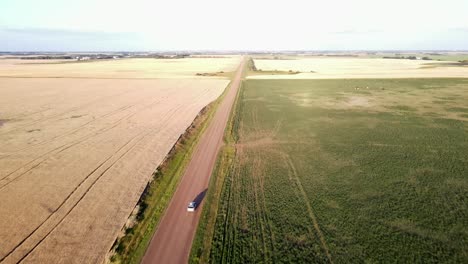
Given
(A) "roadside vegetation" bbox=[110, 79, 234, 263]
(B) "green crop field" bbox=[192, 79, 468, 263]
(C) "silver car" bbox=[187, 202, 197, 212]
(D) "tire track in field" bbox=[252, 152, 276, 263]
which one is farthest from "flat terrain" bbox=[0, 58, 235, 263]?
(D) "tire track in field" bbox=[252, 152, 276, 263]

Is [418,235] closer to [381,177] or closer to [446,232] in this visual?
[446,232]

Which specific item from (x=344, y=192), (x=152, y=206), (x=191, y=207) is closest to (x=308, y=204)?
(x=344, y=192)

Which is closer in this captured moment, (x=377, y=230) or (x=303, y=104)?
(x=377, y=230)

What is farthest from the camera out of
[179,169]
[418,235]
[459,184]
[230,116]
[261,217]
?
[230,116]

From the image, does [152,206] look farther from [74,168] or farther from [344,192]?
[344,192]

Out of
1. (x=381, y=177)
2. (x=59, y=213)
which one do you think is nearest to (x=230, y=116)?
(x=381, y=177)

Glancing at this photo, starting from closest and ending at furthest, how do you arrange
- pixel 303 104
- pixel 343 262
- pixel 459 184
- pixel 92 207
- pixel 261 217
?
pixel 343 262 → pixel 261 217 → pixel 92 207 → pixel 459 184 → pixel 303 104
